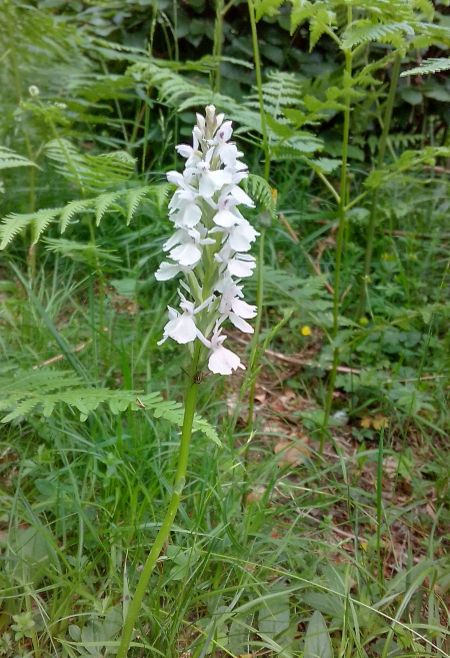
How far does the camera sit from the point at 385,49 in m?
4.27

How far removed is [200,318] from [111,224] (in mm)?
2467

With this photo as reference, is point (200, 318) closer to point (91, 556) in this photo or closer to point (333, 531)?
point (91, 556)

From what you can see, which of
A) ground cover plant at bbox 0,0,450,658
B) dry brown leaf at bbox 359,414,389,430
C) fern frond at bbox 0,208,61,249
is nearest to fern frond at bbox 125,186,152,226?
ground cover plant at bbox 0,0,450,658

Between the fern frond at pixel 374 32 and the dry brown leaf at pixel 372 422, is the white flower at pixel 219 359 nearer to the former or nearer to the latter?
the fern frond at pixel 374 32

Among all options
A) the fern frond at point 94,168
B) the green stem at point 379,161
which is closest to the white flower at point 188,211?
the fern frond at point 94,168

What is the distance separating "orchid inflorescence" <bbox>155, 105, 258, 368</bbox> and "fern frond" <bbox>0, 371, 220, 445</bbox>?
352 millimetres

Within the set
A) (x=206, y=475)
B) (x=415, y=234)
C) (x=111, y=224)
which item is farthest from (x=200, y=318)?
(x=415, y=234)

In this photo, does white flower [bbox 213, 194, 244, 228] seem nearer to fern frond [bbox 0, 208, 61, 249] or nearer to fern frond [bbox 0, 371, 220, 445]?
fern frond [bbox 0, 371, 220, 445]

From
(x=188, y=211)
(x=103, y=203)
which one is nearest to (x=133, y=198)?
(x=103, y=203)

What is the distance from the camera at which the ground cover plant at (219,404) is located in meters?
1.67

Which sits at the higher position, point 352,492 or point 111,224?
point 111,224

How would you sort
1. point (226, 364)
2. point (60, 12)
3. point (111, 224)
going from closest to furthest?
point (226, 364) → point (111, 224) → point (60, 12)

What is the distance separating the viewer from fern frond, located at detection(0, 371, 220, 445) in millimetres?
1633

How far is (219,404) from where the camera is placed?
2656 millimetres
